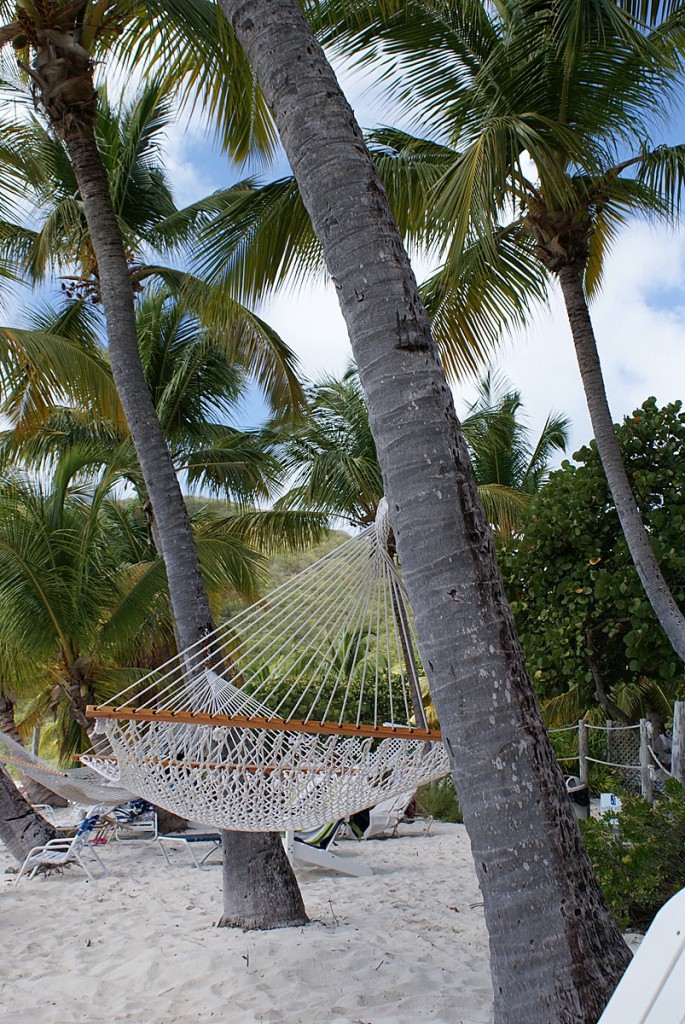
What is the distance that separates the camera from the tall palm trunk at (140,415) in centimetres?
404

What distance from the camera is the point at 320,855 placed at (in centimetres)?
563

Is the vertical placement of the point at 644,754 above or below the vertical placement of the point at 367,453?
below

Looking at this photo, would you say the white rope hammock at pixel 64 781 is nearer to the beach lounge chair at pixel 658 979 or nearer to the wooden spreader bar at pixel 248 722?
the wooden spreader bar at pixel 248 722

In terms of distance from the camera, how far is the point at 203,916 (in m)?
4.43

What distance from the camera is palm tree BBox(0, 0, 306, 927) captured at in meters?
4.05

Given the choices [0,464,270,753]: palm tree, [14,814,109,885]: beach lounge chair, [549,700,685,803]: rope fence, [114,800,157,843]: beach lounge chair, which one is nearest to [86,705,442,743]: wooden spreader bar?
[549,700,685,803]: rope fence

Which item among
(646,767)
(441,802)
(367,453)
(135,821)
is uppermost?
(367,453)

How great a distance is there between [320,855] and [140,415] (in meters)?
2.97

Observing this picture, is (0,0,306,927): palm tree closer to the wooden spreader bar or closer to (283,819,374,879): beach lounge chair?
the wooden spreader bar

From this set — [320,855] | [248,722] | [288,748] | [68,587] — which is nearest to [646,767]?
[320,855]

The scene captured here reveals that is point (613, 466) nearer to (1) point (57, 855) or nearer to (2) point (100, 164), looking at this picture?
(2) point (100, 164)

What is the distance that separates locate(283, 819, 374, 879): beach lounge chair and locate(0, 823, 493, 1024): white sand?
0.38 ft

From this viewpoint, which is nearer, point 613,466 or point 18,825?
point 613,466

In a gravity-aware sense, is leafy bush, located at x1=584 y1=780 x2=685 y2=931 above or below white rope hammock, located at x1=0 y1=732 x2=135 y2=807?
below
